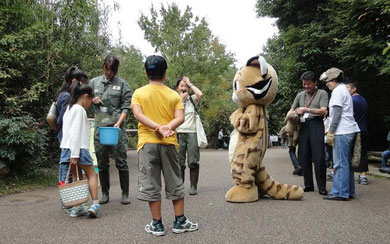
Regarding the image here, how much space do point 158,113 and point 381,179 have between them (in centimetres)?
638

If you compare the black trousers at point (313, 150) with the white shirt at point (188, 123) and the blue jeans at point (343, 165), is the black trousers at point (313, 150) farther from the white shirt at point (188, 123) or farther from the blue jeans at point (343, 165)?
the white shirt at point (188, 123)

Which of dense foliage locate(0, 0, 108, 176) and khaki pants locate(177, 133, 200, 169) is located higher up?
dense foliage locate(0, 0, 108, 176)

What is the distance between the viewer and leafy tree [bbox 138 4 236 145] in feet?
91.0

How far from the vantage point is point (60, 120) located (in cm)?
500

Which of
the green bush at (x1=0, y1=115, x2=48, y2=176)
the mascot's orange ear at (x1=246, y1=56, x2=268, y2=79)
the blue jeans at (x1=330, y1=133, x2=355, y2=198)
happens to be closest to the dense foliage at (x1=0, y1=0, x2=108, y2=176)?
the green bush at (x1=0, y1=115, x2=48, y2=176)

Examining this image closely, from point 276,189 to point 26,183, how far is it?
4.87 meters

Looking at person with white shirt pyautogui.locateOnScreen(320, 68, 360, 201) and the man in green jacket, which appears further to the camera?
person with white shirt pyautogui.locateOnScreen(320, 68, 360, 201)

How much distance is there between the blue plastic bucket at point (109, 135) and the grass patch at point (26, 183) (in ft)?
9.00

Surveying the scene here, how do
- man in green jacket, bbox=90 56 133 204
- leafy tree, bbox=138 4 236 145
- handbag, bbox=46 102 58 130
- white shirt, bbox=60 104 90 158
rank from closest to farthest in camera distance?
1. white shirt, bbox=60 104 90 158
2. handbag, bbox=46 102 58 130
3. man in green jacket, bbox=90 56 133 204
4. leafy tree, bbox=138 4 236 145

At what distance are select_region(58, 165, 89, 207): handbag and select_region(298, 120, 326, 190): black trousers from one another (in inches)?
144

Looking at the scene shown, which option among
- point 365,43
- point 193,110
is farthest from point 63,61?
point 365,43

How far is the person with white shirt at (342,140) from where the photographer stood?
556 centimetres

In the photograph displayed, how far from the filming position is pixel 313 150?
20.1 ft

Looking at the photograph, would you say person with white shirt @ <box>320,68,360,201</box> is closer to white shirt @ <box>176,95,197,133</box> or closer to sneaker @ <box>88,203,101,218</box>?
white shirt @ <box>176,95,197,133</box>
